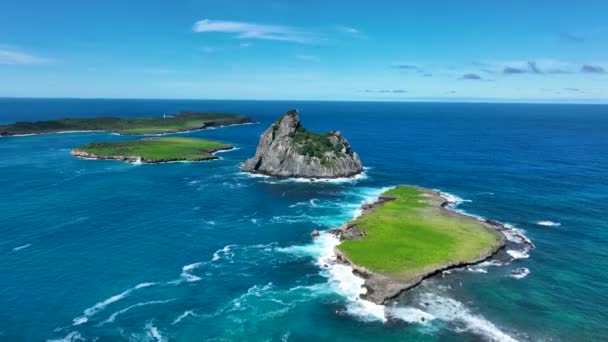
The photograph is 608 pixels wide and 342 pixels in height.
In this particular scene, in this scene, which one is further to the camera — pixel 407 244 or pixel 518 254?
pixel 407 244

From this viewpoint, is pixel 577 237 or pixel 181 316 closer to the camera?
pixel 181 316

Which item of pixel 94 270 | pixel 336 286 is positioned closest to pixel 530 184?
pixel 336 286

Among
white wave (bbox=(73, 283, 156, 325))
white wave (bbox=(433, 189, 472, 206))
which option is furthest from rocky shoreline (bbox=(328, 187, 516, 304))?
white wave (bbox=(73, 283, 156, 325))

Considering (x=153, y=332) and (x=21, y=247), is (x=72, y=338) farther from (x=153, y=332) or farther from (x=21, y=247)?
(x=21, y=247)

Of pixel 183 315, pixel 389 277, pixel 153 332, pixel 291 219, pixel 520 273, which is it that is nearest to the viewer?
pixel 153 332

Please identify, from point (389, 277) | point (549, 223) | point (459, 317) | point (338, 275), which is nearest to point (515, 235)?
point (549, 223)

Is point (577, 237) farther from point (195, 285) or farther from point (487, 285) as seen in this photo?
point (195, 285)

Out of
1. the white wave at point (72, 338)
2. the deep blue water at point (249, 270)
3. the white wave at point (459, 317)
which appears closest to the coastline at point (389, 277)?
the deep blue water at point (249, 270)

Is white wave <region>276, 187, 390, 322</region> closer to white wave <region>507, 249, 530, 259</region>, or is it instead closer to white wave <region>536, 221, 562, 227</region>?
white wave <region>507, 249, 530, 259</region>
